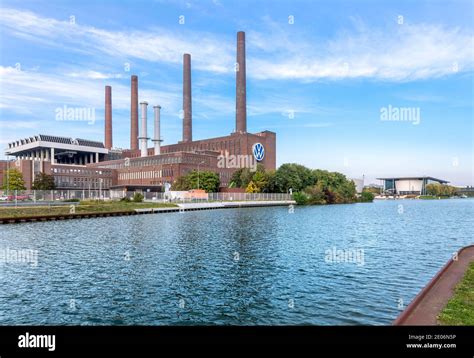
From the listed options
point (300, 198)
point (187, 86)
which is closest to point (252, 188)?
point (300, 198)

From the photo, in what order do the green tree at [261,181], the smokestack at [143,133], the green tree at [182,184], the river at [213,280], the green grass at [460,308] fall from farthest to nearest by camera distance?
the smokestack at [143,133]
the green tree at [261,181]
the green tree at [182,184]
the river at [213,280]
the green grass at [460,308]

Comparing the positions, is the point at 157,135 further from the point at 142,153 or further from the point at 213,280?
the point at 213,280

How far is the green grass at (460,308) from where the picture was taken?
31.8 feet

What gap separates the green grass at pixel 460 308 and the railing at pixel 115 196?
69892mm

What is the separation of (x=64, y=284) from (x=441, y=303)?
1642cm

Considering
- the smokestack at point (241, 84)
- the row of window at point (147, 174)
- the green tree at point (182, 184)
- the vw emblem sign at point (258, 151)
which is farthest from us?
the vw emblem sign at point (258, 151)

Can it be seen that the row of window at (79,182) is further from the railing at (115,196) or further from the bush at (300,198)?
the bush at (300,198)

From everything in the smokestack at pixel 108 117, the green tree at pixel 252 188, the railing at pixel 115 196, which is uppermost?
the smokestack at pixel 108 117

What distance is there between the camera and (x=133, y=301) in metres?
15.2

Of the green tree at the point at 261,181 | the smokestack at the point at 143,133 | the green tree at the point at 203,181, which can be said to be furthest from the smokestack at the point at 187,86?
the green tree at the point at 261,181

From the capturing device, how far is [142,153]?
545ft

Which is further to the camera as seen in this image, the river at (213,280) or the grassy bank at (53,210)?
the grassy bank at (53,210)

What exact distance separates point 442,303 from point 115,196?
320 ft
